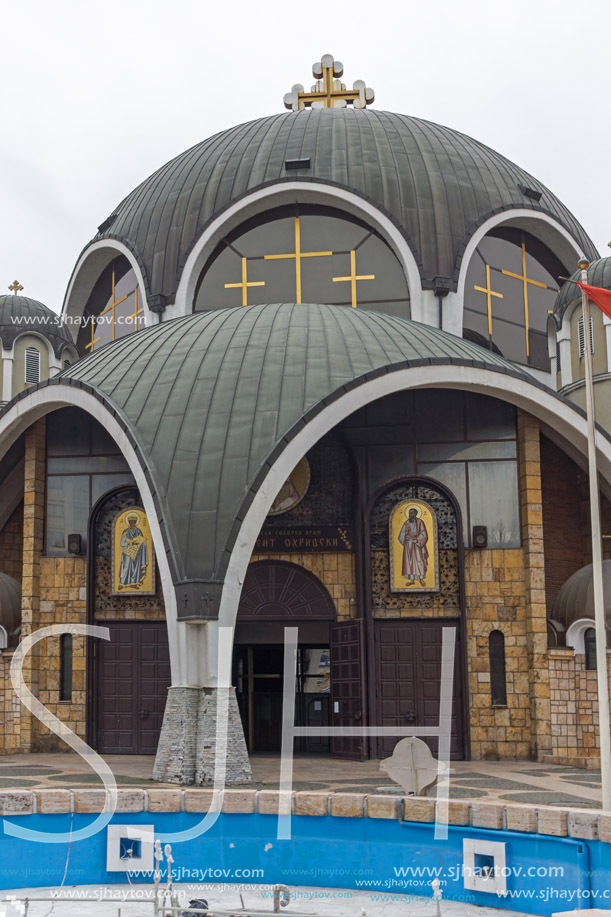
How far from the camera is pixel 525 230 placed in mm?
23344

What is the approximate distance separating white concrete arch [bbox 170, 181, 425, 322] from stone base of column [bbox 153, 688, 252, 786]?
953 centimetres

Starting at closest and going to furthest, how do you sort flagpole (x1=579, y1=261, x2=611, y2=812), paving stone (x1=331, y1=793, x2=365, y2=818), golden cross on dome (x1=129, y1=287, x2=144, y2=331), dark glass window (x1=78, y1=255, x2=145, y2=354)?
flagpole (x1=579, y1=261, x2=611, y2=812) → paving stone (x1=331, y1=793, x2=365, y2=818) → golden cross on dome (x1=129, y1=287, x2=144, y2=331) → dark glass window (x1=78, y1=255, x2=145, y2=354)

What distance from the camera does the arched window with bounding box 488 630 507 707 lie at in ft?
58.1

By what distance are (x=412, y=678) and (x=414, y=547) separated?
2056 millimetres

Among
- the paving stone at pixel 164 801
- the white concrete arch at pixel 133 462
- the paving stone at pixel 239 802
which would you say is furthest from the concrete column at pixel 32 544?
the paving stone at pixel 239 802

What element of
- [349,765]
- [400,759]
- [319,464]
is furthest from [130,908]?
[319,464]

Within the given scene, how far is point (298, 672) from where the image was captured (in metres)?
19.2

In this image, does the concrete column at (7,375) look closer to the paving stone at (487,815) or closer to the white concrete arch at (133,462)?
the white concrete arch at (133,462)

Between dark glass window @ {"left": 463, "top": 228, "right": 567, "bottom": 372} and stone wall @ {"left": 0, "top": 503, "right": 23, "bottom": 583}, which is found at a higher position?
dark glass window @ {"left": 463, "top": 228, "right": 567, "bottom": 372}

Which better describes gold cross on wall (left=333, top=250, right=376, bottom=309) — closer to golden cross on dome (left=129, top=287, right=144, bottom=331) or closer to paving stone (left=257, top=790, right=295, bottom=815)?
golden cross on dome (left=129, top=287, right=144, bottom=331)

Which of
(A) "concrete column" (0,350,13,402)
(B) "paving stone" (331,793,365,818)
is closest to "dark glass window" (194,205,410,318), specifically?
(A) "concrete column" (0,350,13,402)

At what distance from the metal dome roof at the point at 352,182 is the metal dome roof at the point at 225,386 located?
335cm

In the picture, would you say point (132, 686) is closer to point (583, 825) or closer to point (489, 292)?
→ point (583, 825)

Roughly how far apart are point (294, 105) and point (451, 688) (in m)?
16.0
